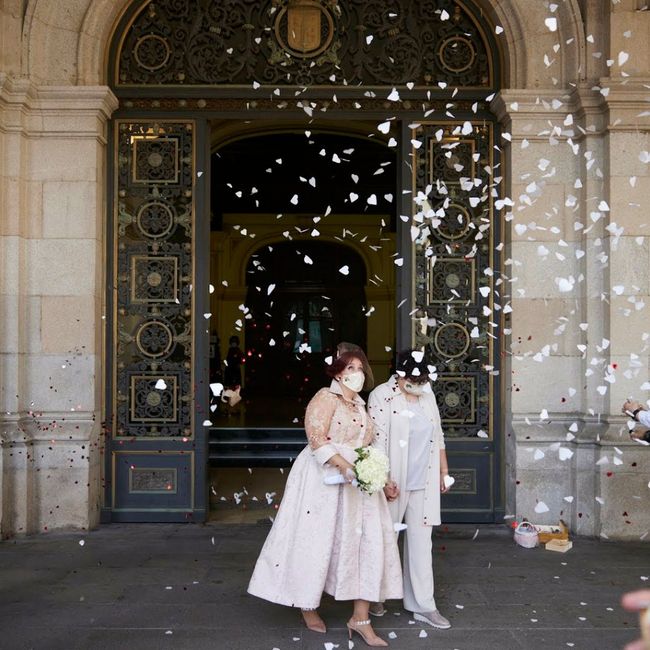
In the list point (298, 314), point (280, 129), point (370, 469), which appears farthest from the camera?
point (298, 314)

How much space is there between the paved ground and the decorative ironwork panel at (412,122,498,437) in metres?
1.20

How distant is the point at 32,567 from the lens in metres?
5.66

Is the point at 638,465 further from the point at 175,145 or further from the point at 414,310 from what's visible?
the point at 175,145

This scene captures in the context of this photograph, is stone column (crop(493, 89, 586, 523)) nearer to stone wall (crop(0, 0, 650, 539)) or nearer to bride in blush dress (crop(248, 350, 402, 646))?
stone wall (crop(0, 0, 650, 539))

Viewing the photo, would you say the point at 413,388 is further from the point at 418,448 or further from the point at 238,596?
the point at 238,596

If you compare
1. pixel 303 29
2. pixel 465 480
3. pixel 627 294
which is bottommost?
pixel 465 480

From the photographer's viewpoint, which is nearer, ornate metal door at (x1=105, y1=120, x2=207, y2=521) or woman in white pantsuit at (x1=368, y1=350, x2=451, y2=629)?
woman in white pantsuit at (x1=368, y1=350, x2=451, y2=629)

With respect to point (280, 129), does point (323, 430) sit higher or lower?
lower

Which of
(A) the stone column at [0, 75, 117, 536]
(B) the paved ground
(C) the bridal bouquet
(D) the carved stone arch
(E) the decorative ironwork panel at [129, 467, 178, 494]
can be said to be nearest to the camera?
(C) the bridal bouquet

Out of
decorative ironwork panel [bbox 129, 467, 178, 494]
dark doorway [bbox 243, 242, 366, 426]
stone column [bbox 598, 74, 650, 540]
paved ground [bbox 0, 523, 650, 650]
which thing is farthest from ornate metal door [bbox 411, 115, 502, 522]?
dark doorway [bbox 243, 242, 366, 426]

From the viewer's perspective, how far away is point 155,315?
23.3 ft

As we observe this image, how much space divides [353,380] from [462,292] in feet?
9.83

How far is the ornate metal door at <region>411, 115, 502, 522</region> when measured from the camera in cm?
703

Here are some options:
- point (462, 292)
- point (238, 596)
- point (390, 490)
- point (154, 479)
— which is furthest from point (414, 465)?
point (154, 479)
